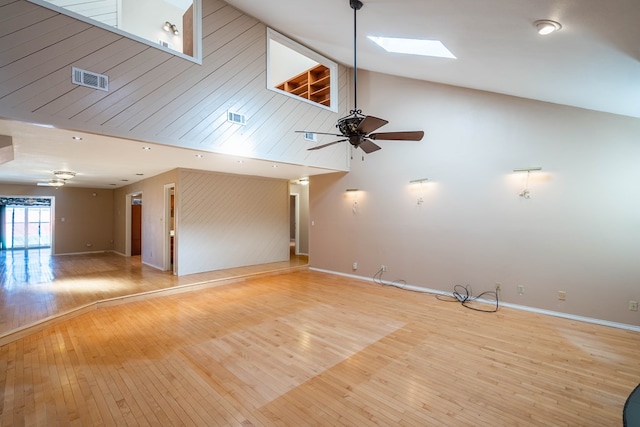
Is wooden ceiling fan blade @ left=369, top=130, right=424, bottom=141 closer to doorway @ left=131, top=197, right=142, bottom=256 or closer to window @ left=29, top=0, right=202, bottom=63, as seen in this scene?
window @ left=29, top=0, right=202, bottom=63

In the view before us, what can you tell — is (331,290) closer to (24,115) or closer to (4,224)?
(24,115)

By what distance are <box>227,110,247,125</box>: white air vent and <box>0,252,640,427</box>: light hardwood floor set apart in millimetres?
3087

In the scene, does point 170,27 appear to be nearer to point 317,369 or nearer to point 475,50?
point 475,50

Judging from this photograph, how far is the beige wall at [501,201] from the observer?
384 cm

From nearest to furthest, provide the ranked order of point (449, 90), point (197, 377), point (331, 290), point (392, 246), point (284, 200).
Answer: point (197, 377) < point (449, 90) < point (331, 290) < point (392, 246) < point (284, 200)

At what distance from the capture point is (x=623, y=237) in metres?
3.77

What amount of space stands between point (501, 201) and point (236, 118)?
15.3 ft

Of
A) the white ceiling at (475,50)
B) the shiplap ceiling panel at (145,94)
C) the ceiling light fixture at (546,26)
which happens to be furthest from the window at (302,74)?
the ceiling light fixture at (546,26)

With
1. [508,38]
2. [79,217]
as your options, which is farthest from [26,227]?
[508,38]

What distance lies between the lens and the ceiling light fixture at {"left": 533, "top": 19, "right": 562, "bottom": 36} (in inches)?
88.0

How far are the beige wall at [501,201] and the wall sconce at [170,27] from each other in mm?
5027

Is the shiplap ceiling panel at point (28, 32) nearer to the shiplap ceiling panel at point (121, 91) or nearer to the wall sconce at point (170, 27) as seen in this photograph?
the shiplap ceiling panel at point (121, 91)

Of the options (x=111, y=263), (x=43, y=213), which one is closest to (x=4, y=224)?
(x=43, y=213)

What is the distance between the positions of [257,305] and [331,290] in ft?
5.32
